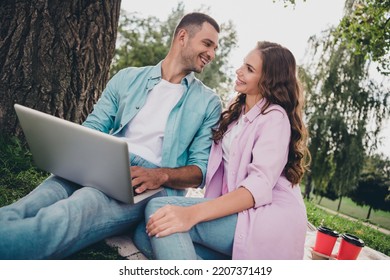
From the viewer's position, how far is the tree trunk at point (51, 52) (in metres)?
2.90

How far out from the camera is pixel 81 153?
1.66 metres

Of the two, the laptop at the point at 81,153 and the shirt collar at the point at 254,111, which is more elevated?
the shirt collar at the point at 254,111

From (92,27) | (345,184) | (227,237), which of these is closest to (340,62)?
(345,184)

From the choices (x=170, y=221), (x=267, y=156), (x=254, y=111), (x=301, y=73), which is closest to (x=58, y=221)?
(x=170, y=221)

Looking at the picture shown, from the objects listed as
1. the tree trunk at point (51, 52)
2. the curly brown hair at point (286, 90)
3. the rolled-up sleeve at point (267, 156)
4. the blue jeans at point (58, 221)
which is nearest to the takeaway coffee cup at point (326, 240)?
the curly brown hair at point (286, 90)

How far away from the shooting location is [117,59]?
18.9m

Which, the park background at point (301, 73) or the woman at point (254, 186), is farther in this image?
the park background at point (301, 73)

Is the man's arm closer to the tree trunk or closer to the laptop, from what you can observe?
the laptop

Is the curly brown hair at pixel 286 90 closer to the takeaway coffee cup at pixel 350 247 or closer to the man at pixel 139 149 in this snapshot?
the man at pixel 139 149

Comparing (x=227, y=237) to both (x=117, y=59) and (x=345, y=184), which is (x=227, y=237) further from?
(x=117, y=59)

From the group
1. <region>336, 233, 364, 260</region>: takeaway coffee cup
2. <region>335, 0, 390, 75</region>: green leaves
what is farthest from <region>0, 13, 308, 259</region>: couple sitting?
<region>335, 0, 390, 75</region>: green leaves

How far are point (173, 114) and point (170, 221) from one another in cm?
95

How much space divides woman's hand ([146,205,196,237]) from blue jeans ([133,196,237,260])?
0.09ft

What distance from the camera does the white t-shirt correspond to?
233 cm
